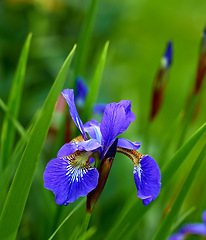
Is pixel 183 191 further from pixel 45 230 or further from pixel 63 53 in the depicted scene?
pixel 63 53

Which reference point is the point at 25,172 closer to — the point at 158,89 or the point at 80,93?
the point at 80,93

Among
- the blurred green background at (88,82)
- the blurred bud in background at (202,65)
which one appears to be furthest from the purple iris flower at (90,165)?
the blurred bud in background at (202,65)

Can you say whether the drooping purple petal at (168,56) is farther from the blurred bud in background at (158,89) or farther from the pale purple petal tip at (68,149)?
the pale purple petal tip at (68,149)

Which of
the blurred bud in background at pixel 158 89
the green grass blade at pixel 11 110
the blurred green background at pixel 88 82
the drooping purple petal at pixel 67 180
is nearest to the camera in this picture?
the drooping purple petal at pixel 67 180

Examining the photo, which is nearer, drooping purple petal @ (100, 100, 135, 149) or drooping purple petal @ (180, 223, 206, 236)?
drooping purple petal @ (100, 100, 135, 149)

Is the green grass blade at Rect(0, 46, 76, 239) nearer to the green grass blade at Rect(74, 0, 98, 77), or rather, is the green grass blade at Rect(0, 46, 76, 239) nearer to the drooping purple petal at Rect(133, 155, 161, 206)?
the drooping purple petal at Rect(133, 155, 161, 206)

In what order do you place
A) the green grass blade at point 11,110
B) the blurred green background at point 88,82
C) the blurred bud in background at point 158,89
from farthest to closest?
the blurred green background at point 88,82, the blurred bud in background at point 158,89, the green grass blade at point 11,110

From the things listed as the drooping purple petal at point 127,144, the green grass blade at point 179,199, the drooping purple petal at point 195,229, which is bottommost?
the drooping purple petal at point 195,229

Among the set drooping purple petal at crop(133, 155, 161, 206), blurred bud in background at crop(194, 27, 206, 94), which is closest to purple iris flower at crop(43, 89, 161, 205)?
drooping purple petal at crop(133, 155, 161, 206)

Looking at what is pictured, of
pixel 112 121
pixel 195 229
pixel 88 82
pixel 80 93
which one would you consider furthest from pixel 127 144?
pixel 88 82
